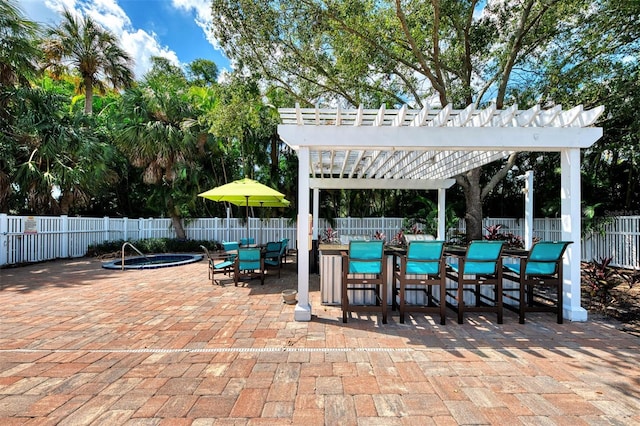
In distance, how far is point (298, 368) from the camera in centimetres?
295

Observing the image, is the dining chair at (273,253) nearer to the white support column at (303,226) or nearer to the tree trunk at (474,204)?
the white support column at (303,226)

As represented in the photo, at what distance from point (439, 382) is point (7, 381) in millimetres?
3612

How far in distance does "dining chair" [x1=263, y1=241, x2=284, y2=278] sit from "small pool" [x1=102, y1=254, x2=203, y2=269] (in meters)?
3.32

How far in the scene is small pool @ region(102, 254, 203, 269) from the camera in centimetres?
896

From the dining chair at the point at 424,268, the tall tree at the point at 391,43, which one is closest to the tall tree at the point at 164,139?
the tall tree at the point at 391,43

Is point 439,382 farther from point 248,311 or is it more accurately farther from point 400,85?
point 400,85

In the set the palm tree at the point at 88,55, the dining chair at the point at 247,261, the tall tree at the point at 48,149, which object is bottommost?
the dining chair at the point at 247,261

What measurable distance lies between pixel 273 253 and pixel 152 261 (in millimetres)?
5466

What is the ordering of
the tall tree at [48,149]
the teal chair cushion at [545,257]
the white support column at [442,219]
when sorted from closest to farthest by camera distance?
the teal chair cushion at [545,257]
the white support column at [442,219]
the tall tree at [48,149]

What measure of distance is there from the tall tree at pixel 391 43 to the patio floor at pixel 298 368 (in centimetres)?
626

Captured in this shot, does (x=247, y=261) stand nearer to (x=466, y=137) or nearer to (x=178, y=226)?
(x=466, y=137)

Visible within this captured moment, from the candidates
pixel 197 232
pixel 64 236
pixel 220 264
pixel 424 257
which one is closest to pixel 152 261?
pixel 64 236

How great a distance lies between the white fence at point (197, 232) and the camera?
28.8ft

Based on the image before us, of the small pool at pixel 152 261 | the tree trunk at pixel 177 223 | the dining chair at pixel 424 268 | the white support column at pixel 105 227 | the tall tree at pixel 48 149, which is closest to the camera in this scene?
the dining chair at pixel 424 268
